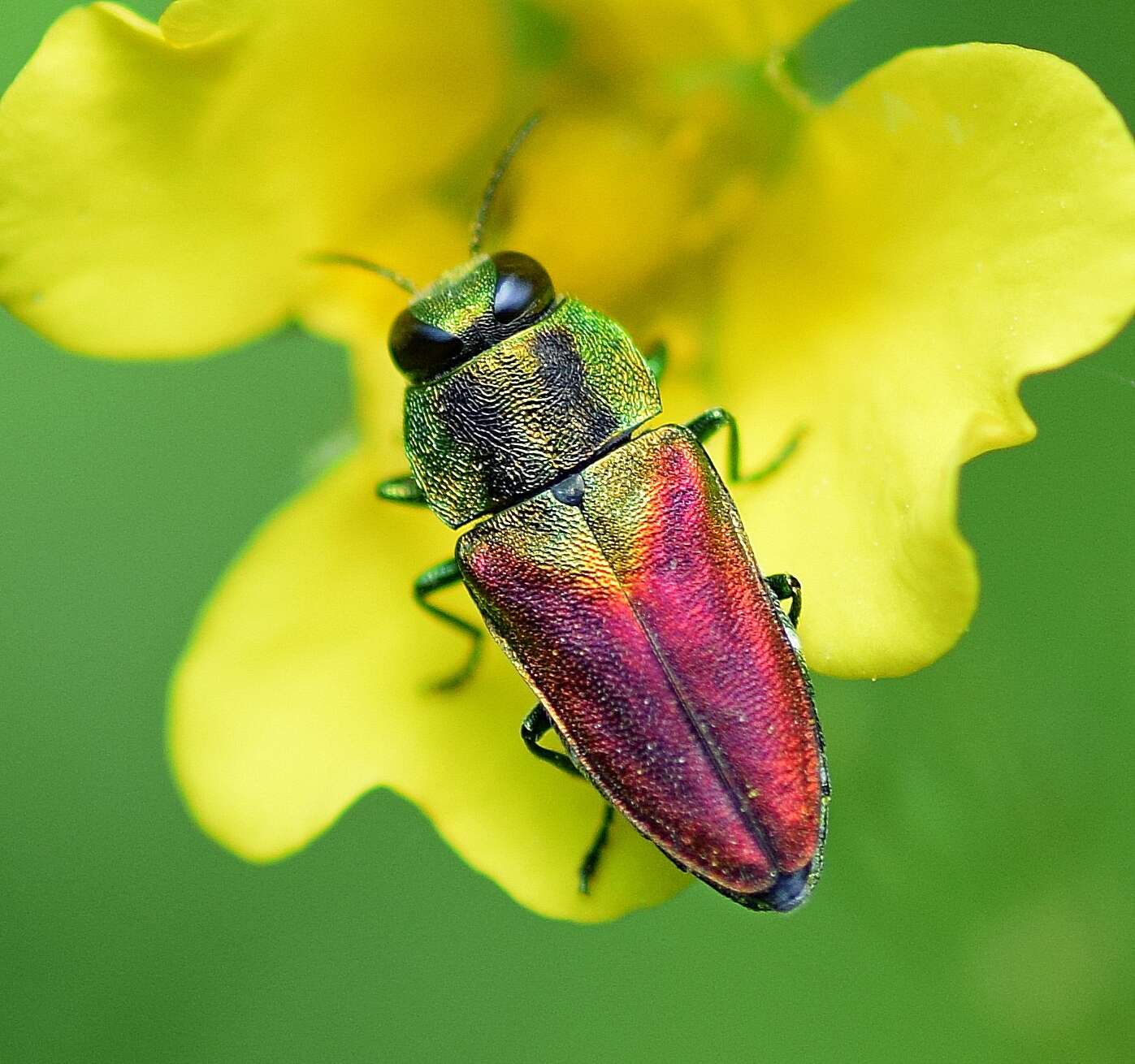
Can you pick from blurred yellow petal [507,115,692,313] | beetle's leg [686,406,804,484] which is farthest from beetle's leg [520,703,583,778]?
blurred yellow petal [507,115,692,313]

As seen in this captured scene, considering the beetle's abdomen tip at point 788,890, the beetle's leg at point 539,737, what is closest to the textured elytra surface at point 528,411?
the beetle's leg at point 539,737

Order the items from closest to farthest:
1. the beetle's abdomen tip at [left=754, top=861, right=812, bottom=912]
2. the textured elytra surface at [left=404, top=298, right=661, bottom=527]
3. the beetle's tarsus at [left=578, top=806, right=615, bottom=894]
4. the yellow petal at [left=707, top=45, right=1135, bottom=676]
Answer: the yellow petal at [left=707, top=45, right=1135, bottom=676] < the beetle's abdomen tip at [left=754, top=861, right=812, bottom=912] < the beetle's tarsus at [left=578, top=806, right=615, bottom=894] < the textured elytra surface at [left=404, top=298, right=661, bottom=527]

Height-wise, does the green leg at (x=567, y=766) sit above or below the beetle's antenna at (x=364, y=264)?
below

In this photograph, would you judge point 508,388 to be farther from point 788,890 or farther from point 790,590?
point 788,890

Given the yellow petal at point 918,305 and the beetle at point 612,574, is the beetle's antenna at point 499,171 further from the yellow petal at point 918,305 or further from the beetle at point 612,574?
the yellow petal at point 918,305

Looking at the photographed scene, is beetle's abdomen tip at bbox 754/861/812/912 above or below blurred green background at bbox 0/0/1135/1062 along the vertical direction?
above

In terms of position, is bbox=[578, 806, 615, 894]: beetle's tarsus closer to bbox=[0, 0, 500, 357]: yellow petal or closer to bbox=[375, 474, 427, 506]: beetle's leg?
bbox=[375, 474, 427, 506]: beetle's leg
